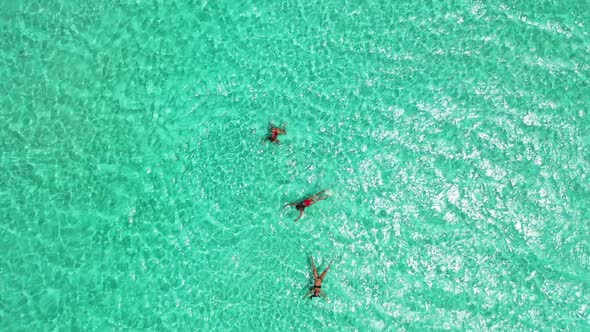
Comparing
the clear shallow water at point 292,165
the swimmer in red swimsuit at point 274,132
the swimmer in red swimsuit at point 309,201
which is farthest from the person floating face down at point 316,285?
the swimmer in red swimsuit at point 274,132

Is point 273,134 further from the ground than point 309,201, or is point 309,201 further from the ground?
point 273,134

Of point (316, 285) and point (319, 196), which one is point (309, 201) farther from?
point (316, 285)

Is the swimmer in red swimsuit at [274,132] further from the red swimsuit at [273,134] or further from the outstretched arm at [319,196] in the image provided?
the outstretched arm at [319,196]

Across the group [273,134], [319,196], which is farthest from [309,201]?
[273,134]

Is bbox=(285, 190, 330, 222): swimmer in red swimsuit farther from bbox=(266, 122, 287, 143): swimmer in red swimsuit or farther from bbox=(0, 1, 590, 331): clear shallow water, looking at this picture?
bbox=(266, 122, 287, 143): swimmer in red swimsuit

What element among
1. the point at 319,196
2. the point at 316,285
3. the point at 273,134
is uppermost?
the point at 273,134

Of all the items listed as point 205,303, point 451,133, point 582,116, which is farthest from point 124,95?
point 582,116

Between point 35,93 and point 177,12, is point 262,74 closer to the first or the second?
point 177,12
